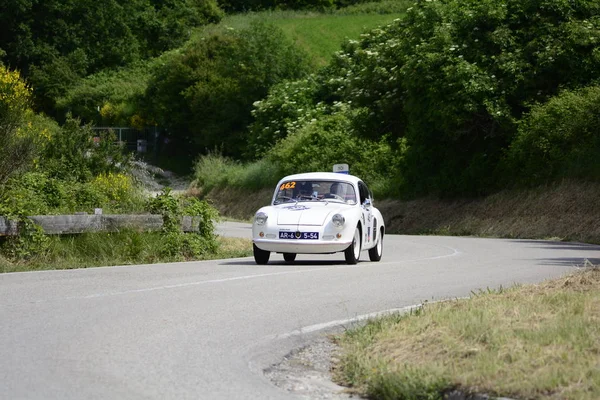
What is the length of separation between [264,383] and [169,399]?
3.13 feet

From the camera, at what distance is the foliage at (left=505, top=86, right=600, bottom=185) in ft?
125

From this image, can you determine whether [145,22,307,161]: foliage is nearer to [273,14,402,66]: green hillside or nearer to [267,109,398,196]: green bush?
[273,14,402,66]: green hillside

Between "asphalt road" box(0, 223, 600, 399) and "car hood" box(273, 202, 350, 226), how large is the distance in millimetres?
787

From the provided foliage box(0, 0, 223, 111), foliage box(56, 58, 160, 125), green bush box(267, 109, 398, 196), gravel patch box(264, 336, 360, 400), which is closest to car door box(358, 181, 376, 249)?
gravel patch box(264, 336, 360, 400)

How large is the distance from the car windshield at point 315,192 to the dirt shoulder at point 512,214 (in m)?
13.5

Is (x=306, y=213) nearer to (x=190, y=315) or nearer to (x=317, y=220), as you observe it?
(x=317, y=220)

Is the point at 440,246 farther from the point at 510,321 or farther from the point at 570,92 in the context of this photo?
the point at 510,321

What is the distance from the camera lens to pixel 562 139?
39156 mm

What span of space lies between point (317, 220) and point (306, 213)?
0.36 metres

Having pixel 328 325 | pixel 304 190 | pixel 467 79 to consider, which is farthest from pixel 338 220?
pixel 467 79

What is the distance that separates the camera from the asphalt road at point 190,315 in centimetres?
832

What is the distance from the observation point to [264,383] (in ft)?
27.6

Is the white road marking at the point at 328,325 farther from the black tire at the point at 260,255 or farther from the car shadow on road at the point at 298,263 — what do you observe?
the car shadow on road at the point at 298,263

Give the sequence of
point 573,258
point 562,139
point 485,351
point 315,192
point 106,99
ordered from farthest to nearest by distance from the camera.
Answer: point 106,99 → point 562,139 → point 573,258 → point 315,192 → point 485,351
